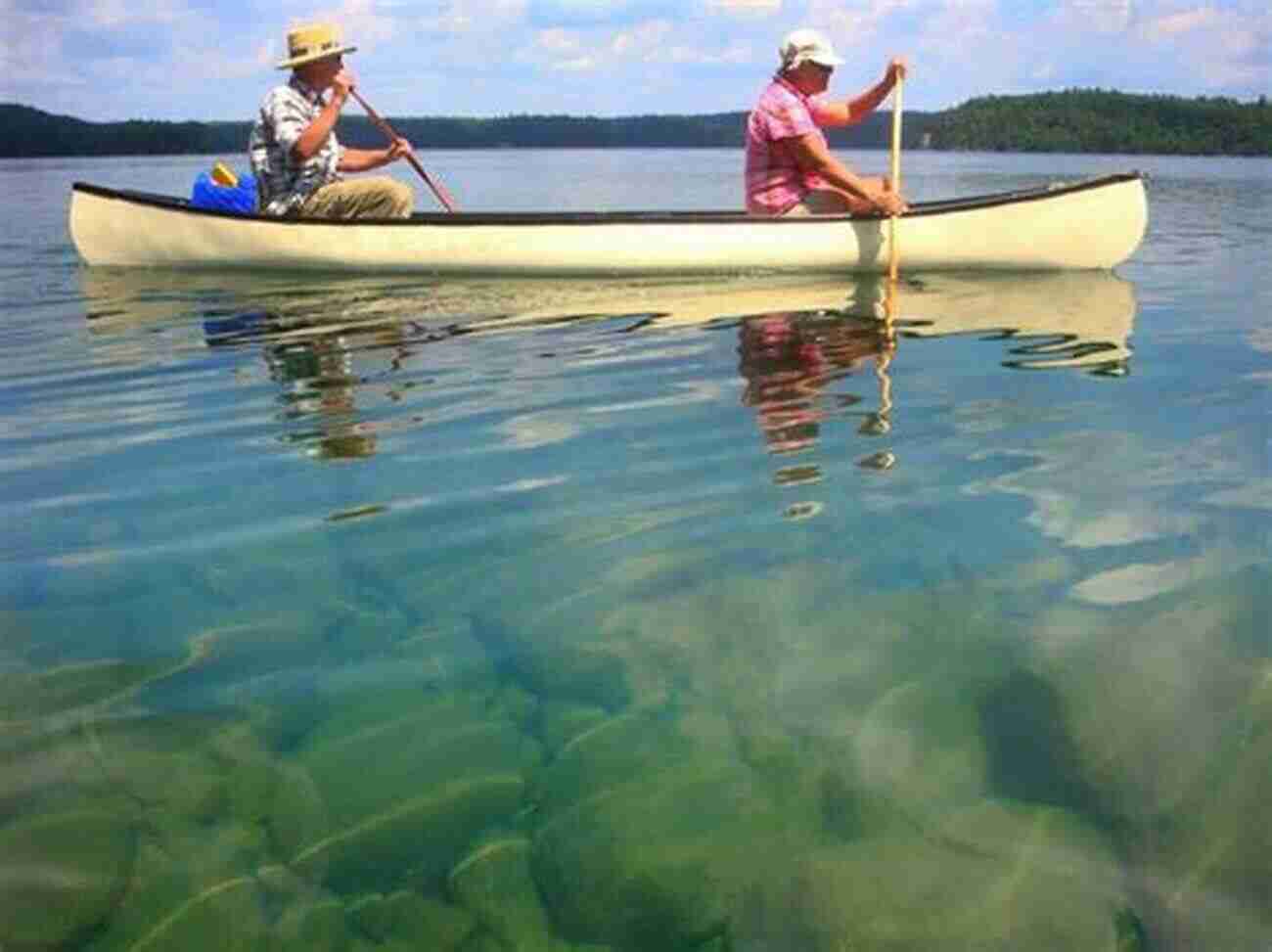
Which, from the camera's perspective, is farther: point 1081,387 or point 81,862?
point 1081,387

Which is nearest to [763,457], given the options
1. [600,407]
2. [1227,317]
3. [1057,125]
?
[600,407]

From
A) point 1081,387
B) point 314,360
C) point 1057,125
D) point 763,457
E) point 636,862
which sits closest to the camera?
point 636,862

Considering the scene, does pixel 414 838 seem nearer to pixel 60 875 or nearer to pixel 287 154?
pixel 60 875

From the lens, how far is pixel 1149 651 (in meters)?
3.54

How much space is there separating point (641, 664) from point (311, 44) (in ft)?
31.3

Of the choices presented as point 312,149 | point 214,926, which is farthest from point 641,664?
point 312,149

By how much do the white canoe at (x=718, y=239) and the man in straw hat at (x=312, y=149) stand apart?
1.48 ft

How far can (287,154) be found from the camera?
12070mm

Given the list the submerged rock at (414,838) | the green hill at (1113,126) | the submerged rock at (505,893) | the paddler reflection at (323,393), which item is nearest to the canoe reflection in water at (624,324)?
the paddler reflection at (323,393)

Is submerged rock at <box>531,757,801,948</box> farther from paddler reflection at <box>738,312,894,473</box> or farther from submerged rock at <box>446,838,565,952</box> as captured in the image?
paddler reflection at <box>738,312,894,473</box>

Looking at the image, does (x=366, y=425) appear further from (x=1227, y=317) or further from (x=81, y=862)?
(x=1227, y=317)

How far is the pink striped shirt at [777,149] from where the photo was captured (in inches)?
431

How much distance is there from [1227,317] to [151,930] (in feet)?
30.1

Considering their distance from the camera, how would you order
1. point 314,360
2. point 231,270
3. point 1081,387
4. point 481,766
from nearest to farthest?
1. point 481,766
2. point 1081,387
3. point 314,360
4. point 231,270
